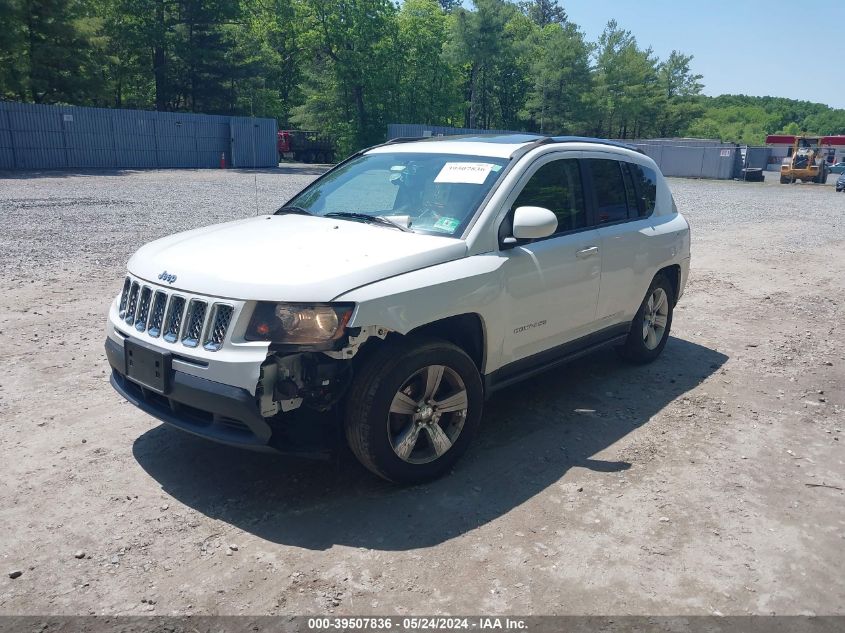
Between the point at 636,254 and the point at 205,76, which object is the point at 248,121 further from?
the point at 636,254

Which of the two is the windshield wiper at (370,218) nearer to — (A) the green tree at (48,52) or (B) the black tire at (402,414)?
(B) the black tire at (402,414)

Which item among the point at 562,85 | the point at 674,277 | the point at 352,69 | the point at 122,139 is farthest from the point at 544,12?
the point at 674,277

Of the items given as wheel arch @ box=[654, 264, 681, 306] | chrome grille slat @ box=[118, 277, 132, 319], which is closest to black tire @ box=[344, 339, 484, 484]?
chrome grille slat @ box=[118, 277, 132, 319]

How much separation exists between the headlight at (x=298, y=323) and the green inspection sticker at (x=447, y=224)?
107cm

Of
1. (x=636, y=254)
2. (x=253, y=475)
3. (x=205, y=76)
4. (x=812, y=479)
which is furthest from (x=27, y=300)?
(x=205, y=76)

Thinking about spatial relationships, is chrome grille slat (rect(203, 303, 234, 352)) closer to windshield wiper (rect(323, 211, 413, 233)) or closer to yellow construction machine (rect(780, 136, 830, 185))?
windshield wiper (rect(323, 211, 413, 233))

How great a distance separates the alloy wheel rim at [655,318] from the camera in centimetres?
612

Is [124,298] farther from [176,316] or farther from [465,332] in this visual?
[465,332]

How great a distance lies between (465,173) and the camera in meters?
4.53

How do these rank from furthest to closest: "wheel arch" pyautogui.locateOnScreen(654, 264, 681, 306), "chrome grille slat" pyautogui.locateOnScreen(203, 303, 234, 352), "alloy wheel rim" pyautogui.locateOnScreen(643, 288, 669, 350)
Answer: "wheel arch" pyautogui.locateOnScreen(654, 264, 681, 306) < "alloy wheel rim" pyautogui.locateOnScreen(643, 288, 669, 350) < "chrome grille slat" pyautogui.locateOnScreen(203, 303, 234, 352)

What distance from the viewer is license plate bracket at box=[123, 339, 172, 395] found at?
3.52 m

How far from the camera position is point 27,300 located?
7.38m

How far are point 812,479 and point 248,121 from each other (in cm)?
3799

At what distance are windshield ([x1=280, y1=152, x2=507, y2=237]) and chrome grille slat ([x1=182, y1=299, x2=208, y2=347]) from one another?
1.35 meters
